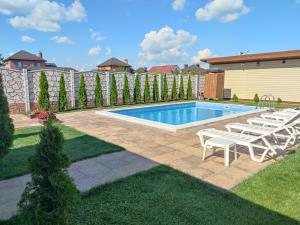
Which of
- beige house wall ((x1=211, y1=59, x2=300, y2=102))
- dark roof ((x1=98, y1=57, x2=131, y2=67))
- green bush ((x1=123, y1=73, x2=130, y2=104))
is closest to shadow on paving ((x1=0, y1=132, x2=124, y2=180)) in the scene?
green bush ((x1=123, y1=73, x2=130, y2=104))

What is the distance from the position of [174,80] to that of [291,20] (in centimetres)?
942

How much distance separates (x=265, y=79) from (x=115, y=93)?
11.8 metres

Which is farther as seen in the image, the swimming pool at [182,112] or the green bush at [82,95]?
the green bush at [82,95]

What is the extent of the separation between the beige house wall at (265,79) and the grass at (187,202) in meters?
14.3

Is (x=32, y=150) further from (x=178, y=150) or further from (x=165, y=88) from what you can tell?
(x=165, y=88)

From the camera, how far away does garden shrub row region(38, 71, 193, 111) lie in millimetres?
10992

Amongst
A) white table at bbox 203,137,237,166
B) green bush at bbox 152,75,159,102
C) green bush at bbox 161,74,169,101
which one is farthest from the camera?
green bush at bbox 161,74,169,101

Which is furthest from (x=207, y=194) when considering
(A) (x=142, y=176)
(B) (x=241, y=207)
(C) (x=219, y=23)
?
(C) (x=219, y=23)

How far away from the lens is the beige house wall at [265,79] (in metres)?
15.4

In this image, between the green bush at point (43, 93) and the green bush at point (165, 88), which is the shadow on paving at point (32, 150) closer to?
the green bush at point (43, 93)

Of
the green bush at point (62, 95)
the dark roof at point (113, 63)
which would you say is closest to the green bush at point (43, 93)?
the green bush at point (62, 95)

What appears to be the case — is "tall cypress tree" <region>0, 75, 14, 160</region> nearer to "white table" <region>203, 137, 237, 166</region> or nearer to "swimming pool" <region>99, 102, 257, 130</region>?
"white table" <region>203, 137, 237, 166</region>

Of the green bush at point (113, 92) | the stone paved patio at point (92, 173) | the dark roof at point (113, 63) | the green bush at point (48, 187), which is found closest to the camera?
the green bush at point (48, 187)

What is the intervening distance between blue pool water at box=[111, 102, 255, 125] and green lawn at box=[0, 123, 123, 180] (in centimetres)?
547
